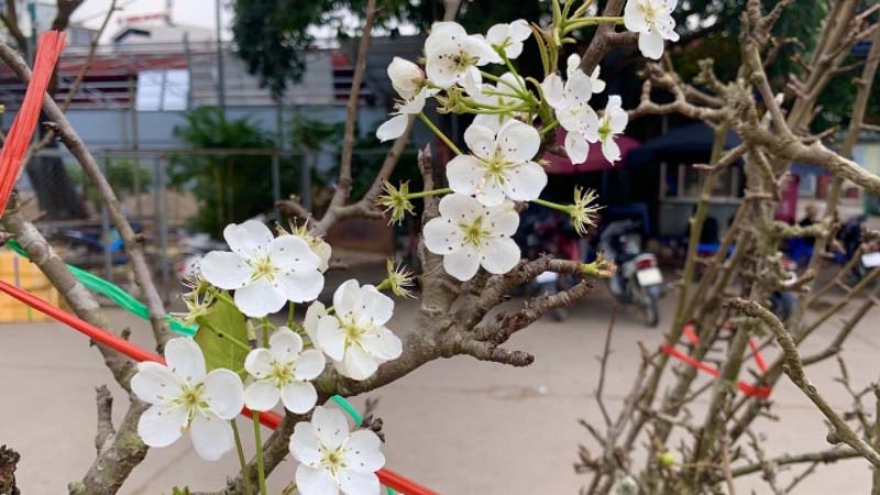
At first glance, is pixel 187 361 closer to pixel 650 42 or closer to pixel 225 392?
pixel 225 392

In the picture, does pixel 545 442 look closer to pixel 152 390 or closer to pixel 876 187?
pixel 876 187

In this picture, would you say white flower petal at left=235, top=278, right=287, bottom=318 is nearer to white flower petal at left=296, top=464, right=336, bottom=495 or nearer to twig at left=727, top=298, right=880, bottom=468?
white flower petal at left=296, top=464, right=336, bottom=495

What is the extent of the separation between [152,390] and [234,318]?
0.25 ft

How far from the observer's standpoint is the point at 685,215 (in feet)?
38.5

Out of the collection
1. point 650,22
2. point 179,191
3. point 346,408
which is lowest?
point 179,191

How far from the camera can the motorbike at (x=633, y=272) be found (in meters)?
6.44

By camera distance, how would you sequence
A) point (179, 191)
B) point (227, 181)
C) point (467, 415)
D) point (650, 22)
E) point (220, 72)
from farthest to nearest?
point (220, 72) → point (179, 191) → point (227, 181) → point (467, 415) → point (650, 22)

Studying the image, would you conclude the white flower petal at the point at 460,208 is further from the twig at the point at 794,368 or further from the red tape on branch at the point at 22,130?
the red tape on branch at the point at 22,130

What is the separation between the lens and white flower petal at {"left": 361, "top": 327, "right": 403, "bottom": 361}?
0.53 meters

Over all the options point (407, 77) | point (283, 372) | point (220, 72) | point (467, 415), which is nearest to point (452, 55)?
point (407, 77)

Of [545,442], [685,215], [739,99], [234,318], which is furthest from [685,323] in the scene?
[685,215]

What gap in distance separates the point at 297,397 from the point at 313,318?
53 millimetres

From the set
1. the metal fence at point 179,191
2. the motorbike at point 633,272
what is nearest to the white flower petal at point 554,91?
the motorbike at point 633,272

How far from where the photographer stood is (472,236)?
1.82 feet
